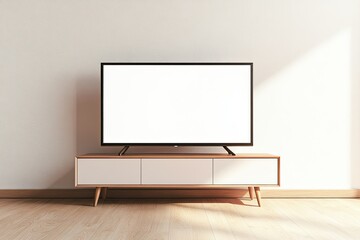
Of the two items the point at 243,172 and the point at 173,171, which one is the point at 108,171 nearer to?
the point at 173,171

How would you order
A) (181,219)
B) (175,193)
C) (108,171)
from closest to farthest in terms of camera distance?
(181,219) < (108,171) < (175,193)

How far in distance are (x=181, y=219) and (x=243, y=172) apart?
835 millimetres

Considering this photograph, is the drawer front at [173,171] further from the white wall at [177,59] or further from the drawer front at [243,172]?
the white wall at [177,59]

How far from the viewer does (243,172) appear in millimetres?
3799

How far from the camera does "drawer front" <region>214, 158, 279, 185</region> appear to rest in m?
3.79

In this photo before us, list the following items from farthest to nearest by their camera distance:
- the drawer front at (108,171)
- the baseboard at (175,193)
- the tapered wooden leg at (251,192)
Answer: the baseboard at (175,193), the tapered wooden leg at (251,192), the drawer front at (108,171)

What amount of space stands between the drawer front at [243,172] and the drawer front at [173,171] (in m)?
0.10

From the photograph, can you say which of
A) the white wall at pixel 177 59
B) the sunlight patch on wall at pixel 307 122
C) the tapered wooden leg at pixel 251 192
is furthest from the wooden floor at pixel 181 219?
Result: the white wall at pixel 177 59

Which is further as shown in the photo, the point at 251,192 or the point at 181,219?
the point at 251,192

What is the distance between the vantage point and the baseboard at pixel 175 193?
4188 millimetres

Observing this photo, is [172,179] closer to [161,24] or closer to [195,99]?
[195,99]

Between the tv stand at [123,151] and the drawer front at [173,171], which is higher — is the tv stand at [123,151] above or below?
above

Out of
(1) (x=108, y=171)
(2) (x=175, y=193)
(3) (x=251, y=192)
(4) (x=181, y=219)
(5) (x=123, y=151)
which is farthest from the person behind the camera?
(2) (x=175, y=193)

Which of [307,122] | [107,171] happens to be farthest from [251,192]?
[107,171]
